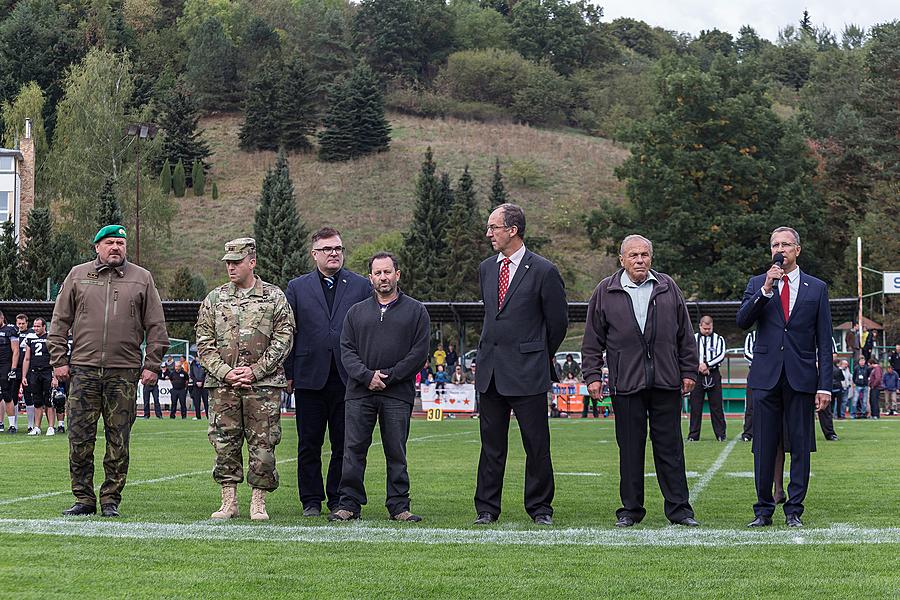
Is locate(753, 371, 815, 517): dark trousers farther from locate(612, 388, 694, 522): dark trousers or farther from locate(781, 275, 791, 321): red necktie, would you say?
locate(612, 388, 694, 522): dark trousers

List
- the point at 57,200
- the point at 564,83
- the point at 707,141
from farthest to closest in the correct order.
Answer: the point at 564,83, the point at 57,200, the point at 707,141

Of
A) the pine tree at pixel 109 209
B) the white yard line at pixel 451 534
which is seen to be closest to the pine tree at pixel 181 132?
the pine tree at pixel 109 209

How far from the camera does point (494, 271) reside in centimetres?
940

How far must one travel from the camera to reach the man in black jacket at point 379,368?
9.42 meters

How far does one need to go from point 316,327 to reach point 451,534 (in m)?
2.30

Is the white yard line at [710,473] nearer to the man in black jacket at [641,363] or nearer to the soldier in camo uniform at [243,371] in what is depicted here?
the man in black jacket at [641,363]

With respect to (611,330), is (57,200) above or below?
above

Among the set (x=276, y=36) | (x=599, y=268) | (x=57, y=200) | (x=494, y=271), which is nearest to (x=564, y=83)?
(x=276, y=36)

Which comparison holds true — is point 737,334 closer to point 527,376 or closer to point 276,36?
point 527,376

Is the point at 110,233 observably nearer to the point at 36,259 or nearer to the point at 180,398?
the point at 180,398

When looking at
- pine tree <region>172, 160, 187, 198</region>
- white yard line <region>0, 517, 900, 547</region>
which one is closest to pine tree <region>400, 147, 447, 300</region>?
pine tree <region>172, 160, 187, 198</region>

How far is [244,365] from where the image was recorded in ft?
30.3

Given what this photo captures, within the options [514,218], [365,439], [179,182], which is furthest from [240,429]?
[179,182]

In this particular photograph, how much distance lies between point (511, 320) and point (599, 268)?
73.1 m
